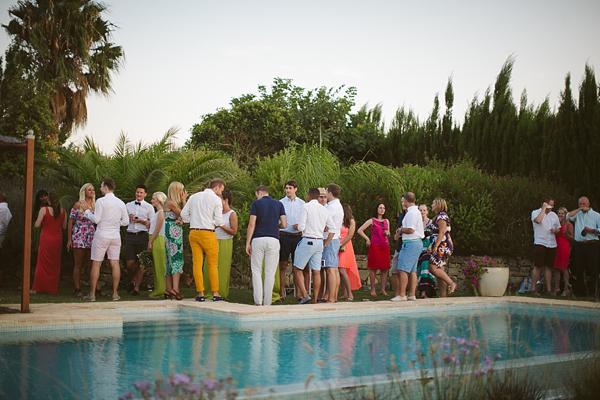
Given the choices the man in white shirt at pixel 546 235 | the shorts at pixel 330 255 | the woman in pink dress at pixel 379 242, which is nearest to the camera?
the shorts at pixel 330 255

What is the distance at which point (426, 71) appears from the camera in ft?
66.6

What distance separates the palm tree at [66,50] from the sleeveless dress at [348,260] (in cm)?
1340

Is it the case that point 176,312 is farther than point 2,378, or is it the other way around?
point 176,312

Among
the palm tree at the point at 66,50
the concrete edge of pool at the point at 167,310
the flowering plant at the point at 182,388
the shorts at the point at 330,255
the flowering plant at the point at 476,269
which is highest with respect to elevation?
the palm tree at the point at 66,50

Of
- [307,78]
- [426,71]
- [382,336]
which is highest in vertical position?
[307,78]

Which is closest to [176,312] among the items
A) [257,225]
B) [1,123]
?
[257,225]

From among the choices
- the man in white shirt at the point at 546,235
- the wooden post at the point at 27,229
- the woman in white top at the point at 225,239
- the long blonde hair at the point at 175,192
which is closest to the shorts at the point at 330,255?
the woman in white top at the point at 225,239

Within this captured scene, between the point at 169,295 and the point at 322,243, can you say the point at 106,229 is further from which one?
the point at 322,243

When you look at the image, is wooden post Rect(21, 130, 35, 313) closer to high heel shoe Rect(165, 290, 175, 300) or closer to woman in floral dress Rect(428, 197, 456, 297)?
high heel shoe Rect(165, 290, 175, 300)

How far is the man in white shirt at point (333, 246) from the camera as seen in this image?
9398mm

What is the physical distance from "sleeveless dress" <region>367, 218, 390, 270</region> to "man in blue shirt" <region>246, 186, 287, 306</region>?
3.00m

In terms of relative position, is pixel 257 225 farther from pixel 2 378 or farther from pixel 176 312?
pixel 2 378

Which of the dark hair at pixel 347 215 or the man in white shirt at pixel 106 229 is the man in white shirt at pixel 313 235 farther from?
the man in white shirt at pixel 106 229

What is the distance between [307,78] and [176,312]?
22112mm
